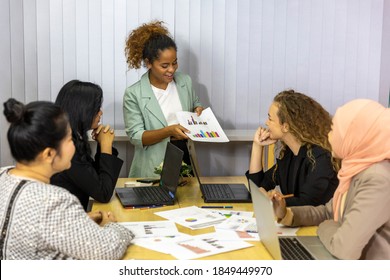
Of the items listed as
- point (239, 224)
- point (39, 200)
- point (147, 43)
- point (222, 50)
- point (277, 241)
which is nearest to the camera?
point (39, 200)

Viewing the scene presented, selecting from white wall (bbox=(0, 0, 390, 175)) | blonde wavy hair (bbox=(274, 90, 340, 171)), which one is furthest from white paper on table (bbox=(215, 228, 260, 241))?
white wall (bbox=(0, 0, 390, 175))

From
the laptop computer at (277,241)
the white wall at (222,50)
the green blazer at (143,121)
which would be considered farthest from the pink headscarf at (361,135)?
the white wall at (222,50)

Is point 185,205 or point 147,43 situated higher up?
point 147,43

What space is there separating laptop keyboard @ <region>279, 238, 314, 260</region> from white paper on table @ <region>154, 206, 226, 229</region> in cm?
34

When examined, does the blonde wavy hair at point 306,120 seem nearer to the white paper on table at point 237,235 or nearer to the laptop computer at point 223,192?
the laptop computer at point 223,192

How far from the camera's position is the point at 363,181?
1781 mm

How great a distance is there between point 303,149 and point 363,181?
0.81 meters

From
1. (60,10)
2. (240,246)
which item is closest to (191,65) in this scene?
(60,10)

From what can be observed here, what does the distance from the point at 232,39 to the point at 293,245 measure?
2.46m

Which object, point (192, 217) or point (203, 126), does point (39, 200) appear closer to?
point (192, 217)

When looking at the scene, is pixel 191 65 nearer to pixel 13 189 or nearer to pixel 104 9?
pixel 104 9

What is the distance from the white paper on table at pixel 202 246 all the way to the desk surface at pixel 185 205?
0.02m

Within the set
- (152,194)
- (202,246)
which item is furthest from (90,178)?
(202,246)

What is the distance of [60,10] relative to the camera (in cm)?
398
